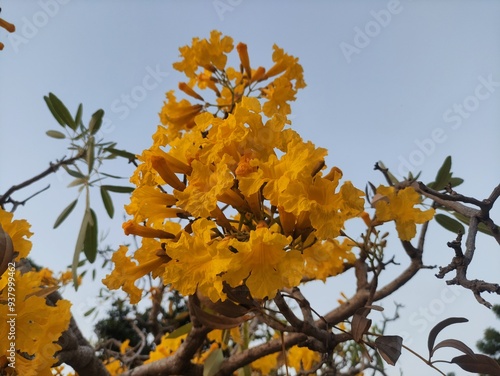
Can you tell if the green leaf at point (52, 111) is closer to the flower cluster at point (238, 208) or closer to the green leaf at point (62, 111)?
the green leaf at point (62, 111)

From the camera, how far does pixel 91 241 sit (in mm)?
2559

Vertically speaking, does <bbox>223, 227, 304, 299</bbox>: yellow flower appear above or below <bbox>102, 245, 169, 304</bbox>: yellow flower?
below

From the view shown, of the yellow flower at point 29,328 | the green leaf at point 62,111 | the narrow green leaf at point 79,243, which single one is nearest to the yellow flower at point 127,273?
the yellow flower at point 29,328

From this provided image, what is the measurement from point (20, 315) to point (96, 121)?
1.86 meters

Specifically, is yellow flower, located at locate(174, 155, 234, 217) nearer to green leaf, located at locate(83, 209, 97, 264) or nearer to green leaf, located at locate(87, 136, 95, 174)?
green leaf, located at locate(83, 209, 97, 264)

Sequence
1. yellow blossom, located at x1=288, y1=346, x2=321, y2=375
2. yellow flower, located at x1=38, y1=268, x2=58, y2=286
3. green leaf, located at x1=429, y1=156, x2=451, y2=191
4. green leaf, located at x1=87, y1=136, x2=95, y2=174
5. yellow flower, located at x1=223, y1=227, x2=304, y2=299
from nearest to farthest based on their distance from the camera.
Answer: yellow flower, located at x1=223, y1=227, x2=304, y2=299
green leaf, located at x1=429, y1=156, x2=451, y2=191
green leaf, located at x1=87, y1=136, x2=95, y2=174
yellow blossom, located at x1=288, y1=346, x2=321, y2=375
yellow flower, located at x1=38, y1=268, x2=58, y2=286

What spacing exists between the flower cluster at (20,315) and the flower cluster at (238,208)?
0.22 m

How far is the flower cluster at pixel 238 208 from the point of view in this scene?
977 mm

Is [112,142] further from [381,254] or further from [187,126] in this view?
[381,254]

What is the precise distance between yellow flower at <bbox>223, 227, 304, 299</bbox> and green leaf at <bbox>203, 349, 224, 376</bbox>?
1.08 meters

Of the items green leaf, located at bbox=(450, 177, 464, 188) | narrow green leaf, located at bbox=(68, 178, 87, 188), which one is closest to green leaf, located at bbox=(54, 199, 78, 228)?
narrow green leaf, located at bbox=(68, 178, 87, 188)

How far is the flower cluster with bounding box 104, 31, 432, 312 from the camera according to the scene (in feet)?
3.20

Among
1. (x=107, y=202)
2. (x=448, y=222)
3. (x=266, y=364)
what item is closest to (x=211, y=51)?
(x=107, y=202)

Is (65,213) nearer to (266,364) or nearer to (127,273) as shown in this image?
(266,364)
